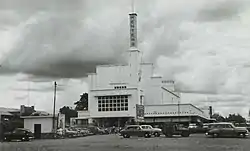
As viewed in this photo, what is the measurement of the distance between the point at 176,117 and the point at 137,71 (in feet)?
54.3

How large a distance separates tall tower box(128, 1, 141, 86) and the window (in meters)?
5.43

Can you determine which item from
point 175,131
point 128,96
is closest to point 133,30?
point 128,96

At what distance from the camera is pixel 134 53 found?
11544 centimetres

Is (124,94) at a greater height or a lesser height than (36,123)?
greater

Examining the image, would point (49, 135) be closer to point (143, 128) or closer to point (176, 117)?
point (143, 128)

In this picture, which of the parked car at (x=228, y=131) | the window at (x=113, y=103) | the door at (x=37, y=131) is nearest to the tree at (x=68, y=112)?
the window at (x=113, y=103)

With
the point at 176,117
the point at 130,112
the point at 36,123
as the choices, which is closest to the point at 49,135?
the point at 36,123

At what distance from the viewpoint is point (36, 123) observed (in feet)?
219

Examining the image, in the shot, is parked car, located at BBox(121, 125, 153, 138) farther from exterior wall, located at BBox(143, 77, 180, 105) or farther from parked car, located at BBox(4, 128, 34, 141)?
exterior wall, located at BBox(143, 77, 180, 105)

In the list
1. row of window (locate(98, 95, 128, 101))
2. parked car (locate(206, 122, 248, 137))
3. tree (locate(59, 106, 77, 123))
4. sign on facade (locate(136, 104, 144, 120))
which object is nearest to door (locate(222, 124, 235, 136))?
parked car (locate(206, 122, 248, 137))

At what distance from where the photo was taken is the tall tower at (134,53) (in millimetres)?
114688

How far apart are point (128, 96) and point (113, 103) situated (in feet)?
17.0

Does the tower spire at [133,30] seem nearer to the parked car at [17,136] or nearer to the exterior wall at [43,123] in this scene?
the exterior wall at [43,123]

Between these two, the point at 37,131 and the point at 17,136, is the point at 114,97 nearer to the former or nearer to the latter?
the point at 37,131
